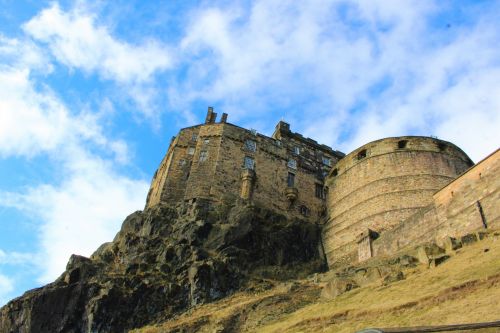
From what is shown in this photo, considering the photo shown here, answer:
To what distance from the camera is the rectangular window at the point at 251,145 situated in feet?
119

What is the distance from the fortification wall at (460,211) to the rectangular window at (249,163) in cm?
1177

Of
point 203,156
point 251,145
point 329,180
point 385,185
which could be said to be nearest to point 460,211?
point 385,185

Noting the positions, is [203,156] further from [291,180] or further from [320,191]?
[320,191]

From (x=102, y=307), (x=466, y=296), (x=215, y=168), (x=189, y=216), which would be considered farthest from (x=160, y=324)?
(x=466, y=296)

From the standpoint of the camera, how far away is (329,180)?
120 ft

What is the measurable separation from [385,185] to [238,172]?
384 inches

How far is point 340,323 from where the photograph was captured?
15.6m

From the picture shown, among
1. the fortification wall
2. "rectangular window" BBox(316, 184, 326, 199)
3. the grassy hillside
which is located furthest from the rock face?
the fortification wall

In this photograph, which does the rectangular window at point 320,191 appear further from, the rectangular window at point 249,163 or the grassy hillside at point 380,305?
the grassy hillside at point 380,305

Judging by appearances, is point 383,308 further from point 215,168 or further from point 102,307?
point 215,168

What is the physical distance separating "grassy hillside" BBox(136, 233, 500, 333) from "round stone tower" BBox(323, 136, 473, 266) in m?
7.53

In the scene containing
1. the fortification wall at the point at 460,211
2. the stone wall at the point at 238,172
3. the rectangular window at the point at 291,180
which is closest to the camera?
Result: the fortification wall at the point at 460,211

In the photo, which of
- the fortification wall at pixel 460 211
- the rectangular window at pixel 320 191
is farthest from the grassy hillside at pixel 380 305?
the rectangular window at pixel 320 191

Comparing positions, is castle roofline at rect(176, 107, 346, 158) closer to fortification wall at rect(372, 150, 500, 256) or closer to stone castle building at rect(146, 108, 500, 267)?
stone castle building at rect(146, 108, 500, 267)
